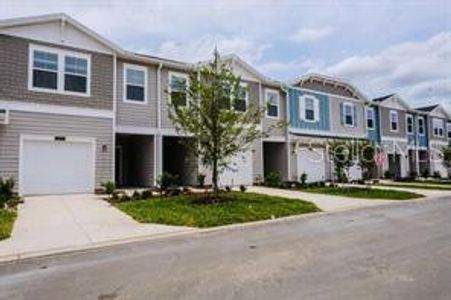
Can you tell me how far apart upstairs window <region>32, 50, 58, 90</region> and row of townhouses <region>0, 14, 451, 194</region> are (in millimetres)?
40

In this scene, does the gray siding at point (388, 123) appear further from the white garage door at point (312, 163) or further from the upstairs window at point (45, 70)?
the upstairs window at point (45, 70)

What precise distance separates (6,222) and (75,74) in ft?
29.4

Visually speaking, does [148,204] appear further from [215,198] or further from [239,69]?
[239,69]

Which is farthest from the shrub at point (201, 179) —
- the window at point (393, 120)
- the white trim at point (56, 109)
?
the window at point (393, 120)

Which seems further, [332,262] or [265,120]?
[265,120]

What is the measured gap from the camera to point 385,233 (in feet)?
33.3

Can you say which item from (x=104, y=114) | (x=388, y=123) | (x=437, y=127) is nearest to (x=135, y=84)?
(x=104, y=114)

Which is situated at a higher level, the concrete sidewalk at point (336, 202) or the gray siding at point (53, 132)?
the gray siding at point (53, 132)

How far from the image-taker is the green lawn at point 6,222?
983 centimetres

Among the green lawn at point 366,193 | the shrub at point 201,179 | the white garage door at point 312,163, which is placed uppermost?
the white garage door at point 312,163

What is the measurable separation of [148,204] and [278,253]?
7643 millimetres

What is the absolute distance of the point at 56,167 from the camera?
17969 mm

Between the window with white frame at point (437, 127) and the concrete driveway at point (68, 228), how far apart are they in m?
35.8

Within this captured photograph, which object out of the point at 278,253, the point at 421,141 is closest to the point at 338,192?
the point at 278,253
